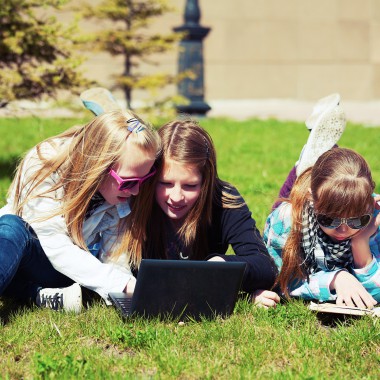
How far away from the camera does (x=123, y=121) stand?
13.2 feet

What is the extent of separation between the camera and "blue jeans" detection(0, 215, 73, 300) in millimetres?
3744

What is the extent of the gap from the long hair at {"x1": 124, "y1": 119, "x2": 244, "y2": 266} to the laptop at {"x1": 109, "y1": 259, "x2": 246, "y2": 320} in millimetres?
493

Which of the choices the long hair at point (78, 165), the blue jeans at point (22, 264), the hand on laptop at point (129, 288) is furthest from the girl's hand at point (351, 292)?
the blue jeans at point (22, 264)

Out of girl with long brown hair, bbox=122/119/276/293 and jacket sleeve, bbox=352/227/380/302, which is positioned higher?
girl with long brown hair, bbox=122/119/276/293

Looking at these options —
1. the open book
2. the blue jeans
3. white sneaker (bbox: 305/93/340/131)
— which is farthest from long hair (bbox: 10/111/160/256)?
white sneaker (bbox: 305/93/340/131)

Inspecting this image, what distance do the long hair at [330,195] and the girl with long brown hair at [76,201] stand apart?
0.84m

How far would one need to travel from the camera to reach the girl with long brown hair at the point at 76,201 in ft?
12.9

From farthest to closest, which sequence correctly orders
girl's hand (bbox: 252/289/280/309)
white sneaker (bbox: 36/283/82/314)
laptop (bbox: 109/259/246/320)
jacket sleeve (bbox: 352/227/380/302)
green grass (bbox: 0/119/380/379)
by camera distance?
jacket sleeve (bbox: 352/227/380/302)
girl's hand (bbox: 252/289/280/309)
white sneaker (bbox: 36/283/82/314)
laptop (bbox: 109/259/246/320)
green grass (bbox: 0/119/380/379)

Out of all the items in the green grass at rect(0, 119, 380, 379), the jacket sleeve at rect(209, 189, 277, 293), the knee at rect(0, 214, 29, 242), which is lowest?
the green grass at rect(0, 119, 380, 379)

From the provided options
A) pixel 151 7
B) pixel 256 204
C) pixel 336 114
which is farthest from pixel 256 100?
pixel 336 114

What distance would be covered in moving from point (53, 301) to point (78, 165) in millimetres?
723

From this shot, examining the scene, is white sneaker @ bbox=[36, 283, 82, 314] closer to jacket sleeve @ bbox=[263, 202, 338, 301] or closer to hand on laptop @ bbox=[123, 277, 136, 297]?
hand on laptop @ bbox=[123, 277, 136, 297]

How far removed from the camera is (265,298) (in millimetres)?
4086

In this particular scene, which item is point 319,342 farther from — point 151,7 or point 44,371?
point 151,7
